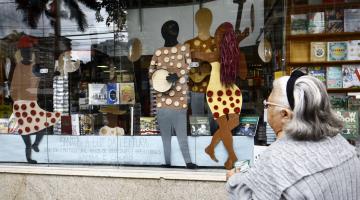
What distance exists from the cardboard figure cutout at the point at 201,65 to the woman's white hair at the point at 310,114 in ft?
12.2

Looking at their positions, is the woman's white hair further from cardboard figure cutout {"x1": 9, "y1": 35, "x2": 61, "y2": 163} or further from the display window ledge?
cardboard figure cutout {"x1": 9, "y1": 35, "x2": 61, "y2": 163}

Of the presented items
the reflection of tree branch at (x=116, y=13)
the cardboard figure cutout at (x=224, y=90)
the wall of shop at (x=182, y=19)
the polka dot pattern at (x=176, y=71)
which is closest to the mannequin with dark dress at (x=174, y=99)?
the polka dot pattern at (x=176, y=71)

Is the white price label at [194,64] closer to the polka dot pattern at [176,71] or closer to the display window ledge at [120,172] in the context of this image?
the polka dot pattern at [176,71]

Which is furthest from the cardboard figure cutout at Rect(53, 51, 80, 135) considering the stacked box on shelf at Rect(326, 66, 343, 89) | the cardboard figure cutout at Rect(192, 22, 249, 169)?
the stacked box on shelf at Rect(326, 66, 343, 89)

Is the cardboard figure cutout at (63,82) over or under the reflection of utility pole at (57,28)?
under

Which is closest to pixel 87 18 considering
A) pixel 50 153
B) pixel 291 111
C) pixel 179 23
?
pixel 179 23

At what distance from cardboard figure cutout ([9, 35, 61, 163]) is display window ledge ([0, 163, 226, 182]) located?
1.48ft

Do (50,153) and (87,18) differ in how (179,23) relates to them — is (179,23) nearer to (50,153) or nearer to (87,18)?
(87,18)

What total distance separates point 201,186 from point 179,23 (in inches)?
82.9

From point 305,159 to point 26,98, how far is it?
17.2 ft

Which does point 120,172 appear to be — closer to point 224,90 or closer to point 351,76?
point 224,90

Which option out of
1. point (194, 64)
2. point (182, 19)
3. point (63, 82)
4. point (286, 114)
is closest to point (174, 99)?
point (194, 64)

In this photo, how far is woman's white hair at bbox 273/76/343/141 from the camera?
1739 millimetres

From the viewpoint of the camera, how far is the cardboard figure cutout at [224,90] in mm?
5380
